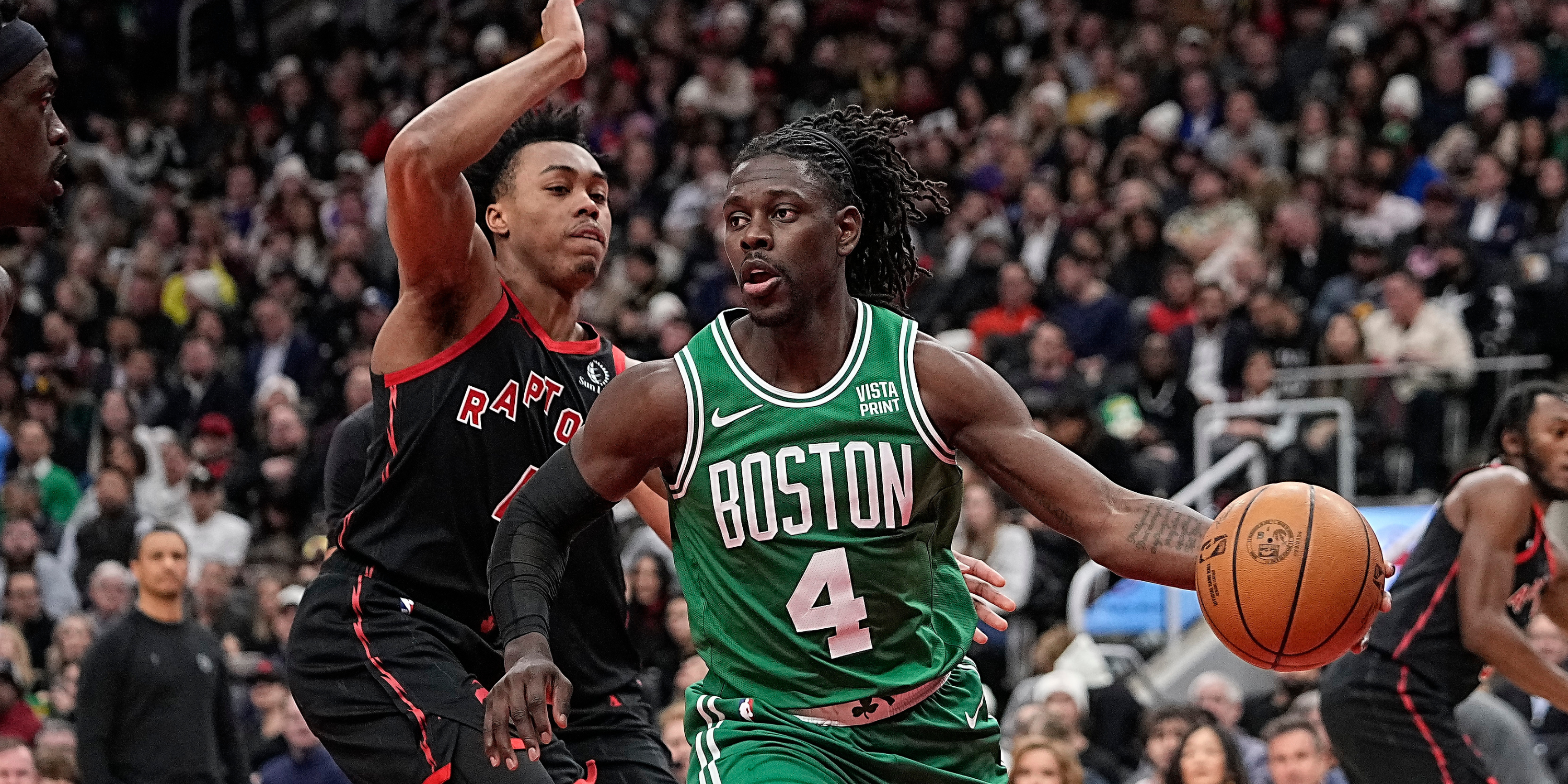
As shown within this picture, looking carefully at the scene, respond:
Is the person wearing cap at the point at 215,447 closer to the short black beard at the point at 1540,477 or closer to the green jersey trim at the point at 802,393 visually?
the short black beard at the point at 1540,477

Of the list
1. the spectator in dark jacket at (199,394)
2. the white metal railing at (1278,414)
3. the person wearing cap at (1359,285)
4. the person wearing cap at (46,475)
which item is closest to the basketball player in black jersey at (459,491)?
the white metal railing at (1278,414)

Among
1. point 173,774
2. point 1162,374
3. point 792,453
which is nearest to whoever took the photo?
point 792,453

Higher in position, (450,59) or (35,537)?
(450,59)

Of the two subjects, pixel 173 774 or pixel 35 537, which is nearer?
pixel 173 774

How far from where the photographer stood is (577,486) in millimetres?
3977

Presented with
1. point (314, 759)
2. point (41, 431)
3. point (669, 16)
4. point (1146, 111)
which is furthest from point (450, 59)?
point (314, 759)

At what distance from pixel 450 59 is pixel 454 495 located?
1605 centimetres

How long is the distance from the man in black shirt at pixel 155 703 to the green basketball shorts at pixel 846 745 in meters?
4.47

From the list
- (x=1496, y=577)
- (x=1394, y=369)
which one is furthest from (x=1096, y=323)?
(x=1496, y=577)

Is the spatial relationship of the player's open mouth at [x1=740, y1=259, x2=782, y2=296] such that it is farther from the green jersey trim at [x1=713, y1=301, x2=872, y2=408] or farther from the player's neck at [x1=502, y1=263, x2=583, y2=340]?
the player's neck at [x1=502, y1=263, x2=583, y2=340]

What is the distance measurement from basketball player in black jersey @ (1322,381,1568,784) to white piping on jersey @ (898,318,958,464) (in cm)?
267

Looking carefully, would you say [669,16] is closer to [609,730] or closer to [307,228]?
[307,228]

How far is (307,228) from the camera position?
55.8 feet

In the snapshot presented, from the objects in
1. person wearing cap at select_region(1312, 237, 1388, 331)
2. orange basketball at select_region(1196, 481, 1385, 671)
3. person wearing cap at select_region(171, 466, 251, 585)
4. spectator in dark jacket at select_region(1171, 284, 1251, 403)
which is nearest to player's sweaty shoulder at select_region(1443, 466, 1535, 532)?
orange basketball at select_region(1196, 481, 1385, 671)
